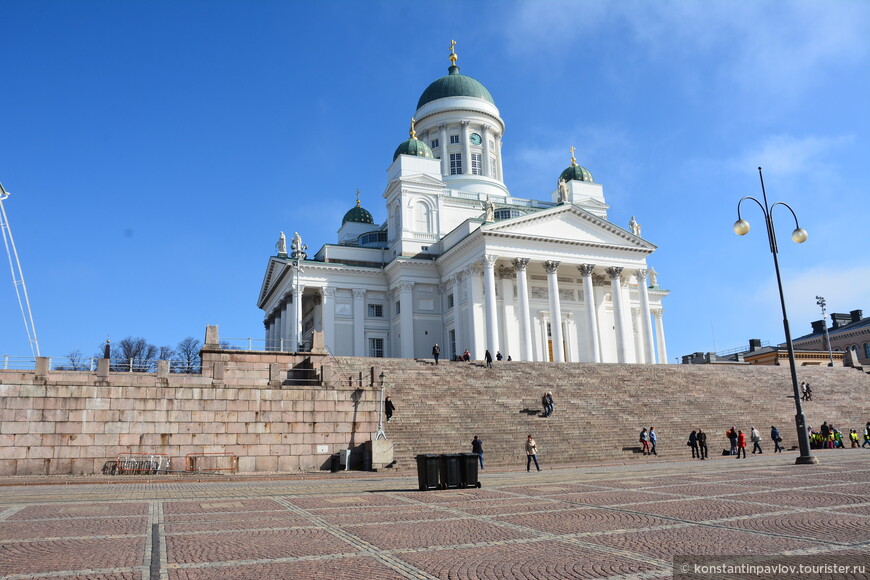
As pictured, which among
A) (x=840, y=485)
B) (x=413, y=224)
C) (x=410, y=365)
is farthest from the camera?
(x=413, y=224)

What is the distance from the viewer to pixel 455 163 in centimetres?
6656

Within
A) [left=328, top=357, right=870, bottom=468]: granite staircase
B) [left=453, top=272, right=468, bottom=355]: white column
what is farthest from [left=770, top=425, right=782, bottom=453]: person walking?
[left=453, top=272, right=468, bottom=355]: white column

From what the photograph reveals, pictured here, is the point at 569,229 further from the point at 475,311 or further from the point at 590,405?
the point at 590,405

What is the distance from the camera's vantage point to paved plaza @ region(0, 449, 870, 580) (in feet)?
24.3

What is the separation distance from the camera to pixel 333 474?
2347 cm

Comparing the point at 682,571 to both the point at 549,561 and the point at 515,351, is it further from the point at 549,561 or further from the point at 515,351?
the point at 515,351

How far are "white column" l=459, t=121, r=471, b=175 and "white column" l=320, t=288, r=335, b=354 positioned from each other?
19425 mm

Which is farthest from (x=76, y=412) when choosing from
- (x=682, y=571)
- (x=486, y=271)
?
(x=486, y=271)

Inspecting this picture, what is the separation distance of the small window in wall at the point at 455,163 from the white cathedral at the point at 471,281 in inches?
90.5

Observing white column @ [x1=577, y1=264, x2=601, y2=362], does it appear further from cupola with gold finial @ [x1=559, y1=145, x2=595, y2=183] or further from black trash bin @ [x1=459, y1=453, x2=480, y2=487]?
black trash bin @ [x1=459, y1=453, x2=480, y2=487]

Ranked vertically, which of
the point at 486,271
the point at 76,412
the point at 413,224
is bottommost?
the point at 76,412

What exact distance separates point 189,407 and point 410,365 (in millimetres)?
13306

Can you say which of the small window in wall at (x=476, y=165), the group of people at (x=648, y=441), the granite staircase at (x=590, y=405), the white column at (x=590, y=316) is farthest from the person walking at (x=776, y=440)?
the small window in wall at (x=476, y=165)

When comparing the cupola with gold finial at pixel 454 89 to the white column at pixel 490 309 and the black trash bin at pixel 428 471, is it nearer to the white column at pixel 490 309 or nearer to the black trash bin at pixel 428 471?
the white column at pixel 490 309
